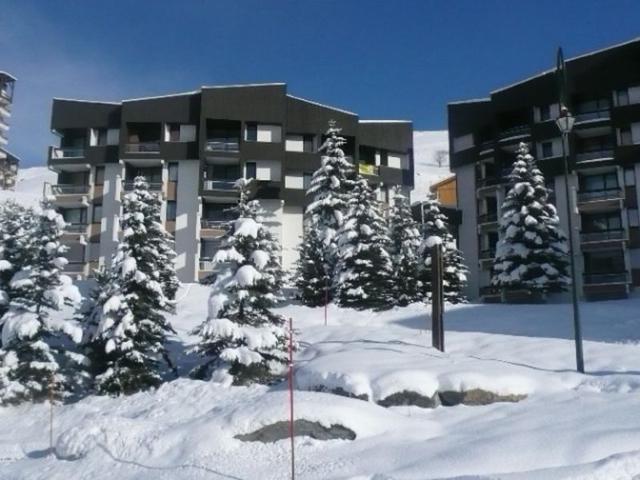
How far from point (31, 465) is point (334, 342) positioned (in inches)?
444

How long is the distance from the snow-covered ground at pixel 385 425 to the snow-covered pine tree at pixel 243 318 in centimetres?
128

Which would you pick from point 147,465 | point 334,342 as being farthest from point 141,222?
point 147,465

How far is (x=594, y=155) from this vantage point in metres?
40.4

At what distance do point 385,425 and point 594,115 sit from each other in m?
36.1

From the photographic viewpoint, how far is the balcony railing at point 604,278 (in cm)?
3738

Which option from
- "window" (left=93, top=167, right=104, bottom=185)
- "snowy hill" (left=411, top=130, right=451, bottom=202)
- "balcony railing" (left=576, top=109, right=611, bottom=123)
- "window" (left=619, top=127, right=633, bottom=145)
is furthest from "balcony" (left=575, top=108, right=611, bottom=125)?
"snowy hill" (left=411, top=130, right=451, bottom=202)

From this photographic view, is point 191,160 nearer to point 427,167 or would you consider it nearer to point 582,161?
point 582,161

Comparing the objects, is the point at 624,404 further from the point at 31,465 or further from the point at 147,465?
the point at 31,465

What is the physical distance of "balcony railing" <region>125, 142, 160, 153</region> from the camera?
46.0m

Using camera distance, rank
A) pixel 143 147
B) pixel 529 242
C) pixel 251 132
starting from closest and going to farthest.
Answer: pixel 529 242, pixel 143 147, pixel 251 132

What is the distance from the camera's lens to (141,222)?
21.4 metres

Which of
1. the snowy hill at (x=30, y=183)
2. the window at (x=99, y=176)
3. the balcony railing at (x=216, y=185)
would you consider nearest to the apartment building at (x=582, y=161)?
the balcony railing at (x=216, y=185)

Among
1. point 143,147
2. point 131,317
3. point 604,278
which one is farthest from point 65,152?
point 604,278

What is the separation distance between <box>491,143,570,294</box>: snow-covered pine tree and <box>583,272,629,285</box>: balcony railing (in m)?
5.26
